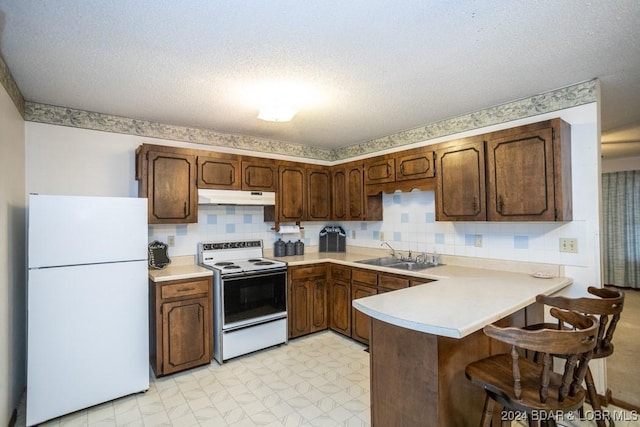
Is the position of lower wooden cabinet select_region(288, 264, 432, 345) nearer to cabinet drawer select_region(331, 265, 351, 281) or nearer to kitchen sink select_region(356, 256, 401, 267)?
cabinet drawer select_region(331, 265, 351, 281)

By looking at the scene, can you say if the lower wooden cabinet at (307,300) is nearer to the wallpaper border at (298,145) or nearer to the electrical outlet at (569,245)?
the wallpaper border at (298,145)

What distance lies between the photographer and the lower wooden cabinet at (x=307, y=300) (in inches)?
137

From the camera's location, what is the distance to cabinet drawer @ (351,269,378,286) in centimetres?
320

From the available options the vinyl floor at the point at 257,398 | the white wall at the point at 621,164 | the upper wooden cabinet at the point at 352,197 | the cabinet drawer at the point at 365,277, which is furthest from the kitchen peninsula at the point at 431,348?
the white wall at the point at 621,164

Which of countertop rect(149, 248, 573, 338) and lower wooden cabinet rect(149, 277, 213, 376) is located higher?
countertop rect(149, 248, 573, 338)

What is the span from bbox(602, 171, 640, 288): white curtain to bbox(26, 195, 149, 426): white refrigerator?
7.03 m

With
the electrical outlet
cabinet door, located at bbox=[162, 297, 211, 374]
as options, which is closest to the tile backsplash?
the electrical outlet

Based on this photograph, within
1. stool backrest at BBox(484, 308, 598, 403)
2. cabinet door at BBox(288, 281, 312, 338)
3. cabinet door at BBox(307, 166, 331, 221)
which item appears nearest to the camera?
stool backrest at BBox(484, 308, 598, 403)

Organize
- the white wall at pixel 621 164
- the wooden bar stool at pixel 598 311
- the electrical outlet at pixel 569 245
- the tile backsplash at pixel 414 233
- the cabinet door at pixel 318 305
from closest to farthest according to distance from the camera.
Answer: the wooden bar stool at pixel 598 311
the electrical outlet at pixel 569 245
the tile backsplash at pixel 414 233
the cabinet door at pixel 318 305
the white wall at pixel 621 164

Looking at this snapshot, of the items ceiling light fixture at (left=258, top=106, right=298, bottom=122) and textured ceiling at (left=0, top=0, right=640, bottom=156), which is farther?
ceiling light fixture at (left=258, top=106, right=298, bottom=122)

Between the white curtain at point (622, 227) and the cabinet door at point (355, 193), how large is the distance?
4705 mm

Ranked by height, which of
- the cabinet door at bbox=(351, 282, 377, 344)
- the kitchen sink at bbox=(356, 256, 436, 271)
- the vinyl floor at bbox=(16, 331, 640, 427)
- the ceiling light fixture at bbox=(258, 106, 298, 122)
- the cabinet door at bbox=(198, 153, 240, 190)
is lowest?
the vinyl floor at bbox=(16, 331, 640, 427)

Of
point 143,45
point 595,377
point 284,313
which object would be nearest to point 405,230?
point 284,313

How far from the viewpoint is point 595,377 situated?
7.63ft
